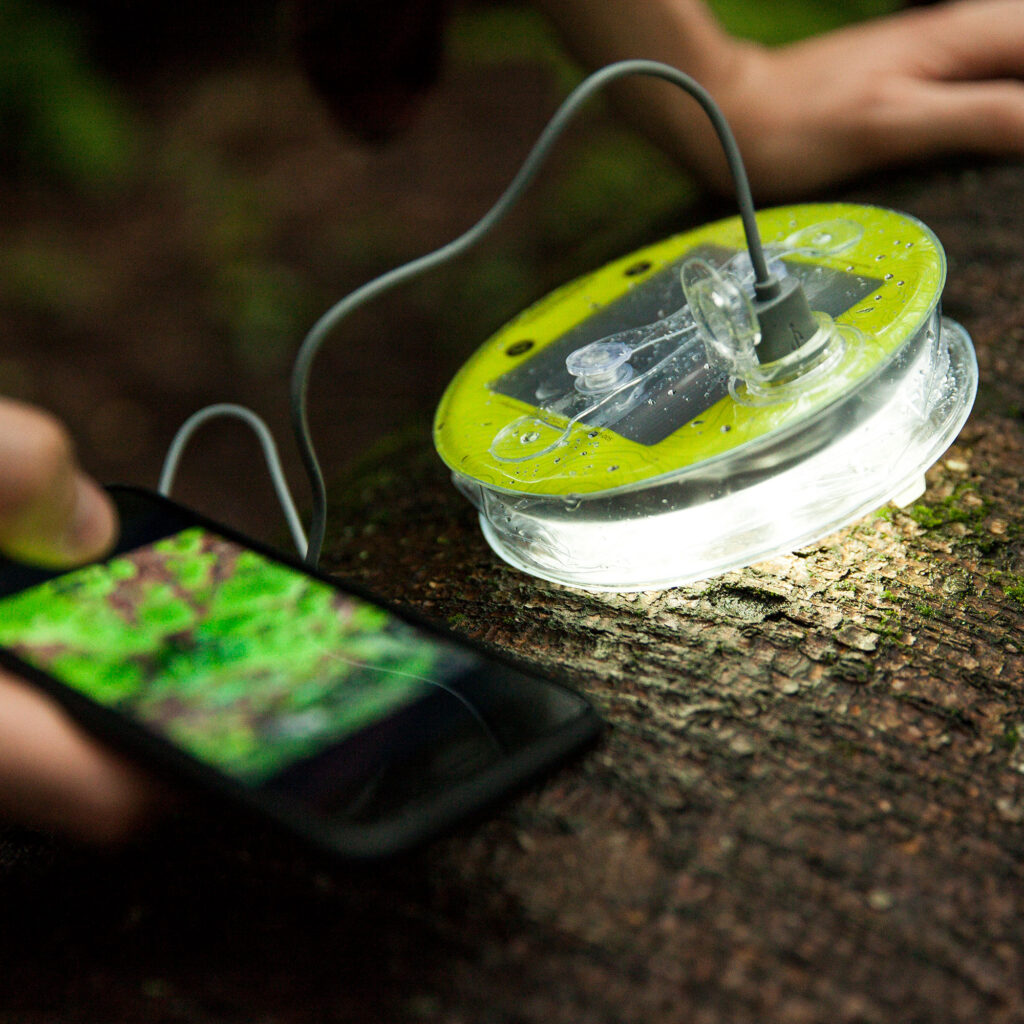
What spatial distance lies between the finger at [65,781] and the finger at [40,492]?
8 cm

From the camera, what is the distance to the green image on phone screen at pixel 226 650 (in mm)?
462

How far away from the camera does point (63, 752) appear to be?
1.42 ft

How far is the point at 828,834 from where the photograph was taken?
388 mm

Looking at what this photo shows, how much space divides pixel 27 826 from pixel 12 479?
0.22 metres

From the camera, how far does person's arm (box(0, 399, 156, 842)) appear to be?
0.40m

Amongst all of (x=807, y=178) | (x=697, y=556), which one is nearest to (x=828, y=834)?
(x=697, y=556)

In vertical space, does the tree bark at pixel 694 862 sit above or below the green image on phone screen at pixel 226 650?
below

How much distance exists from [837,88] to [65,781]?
0.86 meters

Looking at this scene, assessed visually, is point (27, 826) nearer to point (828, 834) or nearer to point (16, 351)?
point (828, 834)

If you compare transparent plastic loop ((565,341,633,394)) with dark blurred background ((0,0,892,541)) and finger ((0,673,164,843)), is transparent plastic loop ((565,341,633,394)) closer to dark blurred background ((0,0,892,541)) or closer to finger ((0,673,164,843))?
finger ((0,673,164,843))

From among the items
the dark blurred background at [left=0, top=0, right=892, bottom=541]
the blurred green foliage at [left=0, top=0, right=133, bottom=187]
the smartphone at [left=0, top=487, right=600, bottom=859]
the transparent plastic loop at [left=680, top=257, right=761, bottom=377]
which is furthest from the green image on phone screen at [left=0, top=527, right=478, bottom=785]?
the blurred green foliage at [left=0, top=0, right=133, bottom=187]

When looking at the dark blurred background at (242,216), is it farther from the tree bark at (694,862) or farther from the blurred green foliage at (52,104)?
the tree bark at (694,862)

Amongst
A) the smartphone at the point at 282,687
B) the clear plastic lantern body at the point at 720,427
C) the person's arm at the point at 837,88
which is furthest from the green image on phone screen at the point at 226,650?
the person's arm at the point at 837,88

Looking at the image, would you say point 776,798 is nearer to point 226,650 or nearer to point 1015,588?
point 1015,588
